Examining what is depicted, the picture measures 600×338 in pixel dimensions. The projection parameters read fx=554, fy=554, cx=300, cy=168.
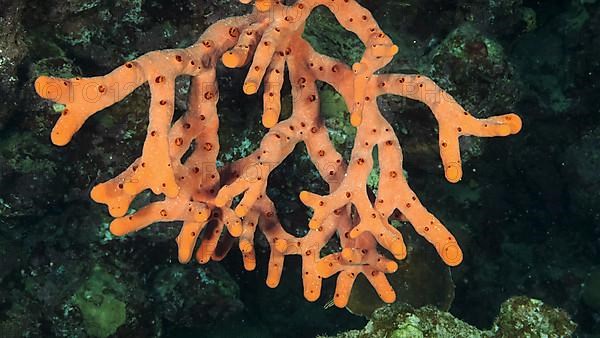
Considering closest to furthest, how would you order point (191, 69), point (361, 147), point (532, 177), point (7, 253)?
1. point (191, 69)
2. point (361, 147)
3. point (7, 253)
4. point (532, 177)

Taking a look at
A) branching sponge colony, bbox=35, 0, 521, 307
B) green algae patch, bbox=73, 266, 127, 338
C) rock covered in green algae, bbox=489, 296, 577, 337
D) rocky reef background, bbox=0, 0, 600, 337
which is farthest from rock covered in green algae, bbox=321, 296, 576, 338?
green algae patch, bbox=73, 266, 127, 338

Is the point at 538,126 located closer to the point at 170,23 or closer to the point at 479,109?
the point at 479,109

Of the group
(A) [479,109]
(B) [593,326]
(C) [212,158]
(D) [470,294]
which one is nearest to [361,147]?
(C) [212,158]

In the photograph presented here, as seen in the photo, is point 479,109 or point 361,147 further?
point 479,109

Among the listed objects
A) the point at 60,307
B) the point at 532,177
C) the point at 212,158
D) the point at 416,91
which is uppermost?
the point at 416,91

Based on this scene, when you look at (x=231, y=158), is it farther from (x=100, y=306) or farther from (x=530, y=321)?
(x=530, y=321)

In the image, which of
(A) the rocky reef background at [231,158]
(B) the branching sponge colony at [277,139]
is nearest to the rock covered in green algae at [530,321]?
(B) the branching sponge colony at [277,139]

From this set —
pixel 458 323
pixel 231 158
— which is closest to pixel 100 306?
pixel 231 158
